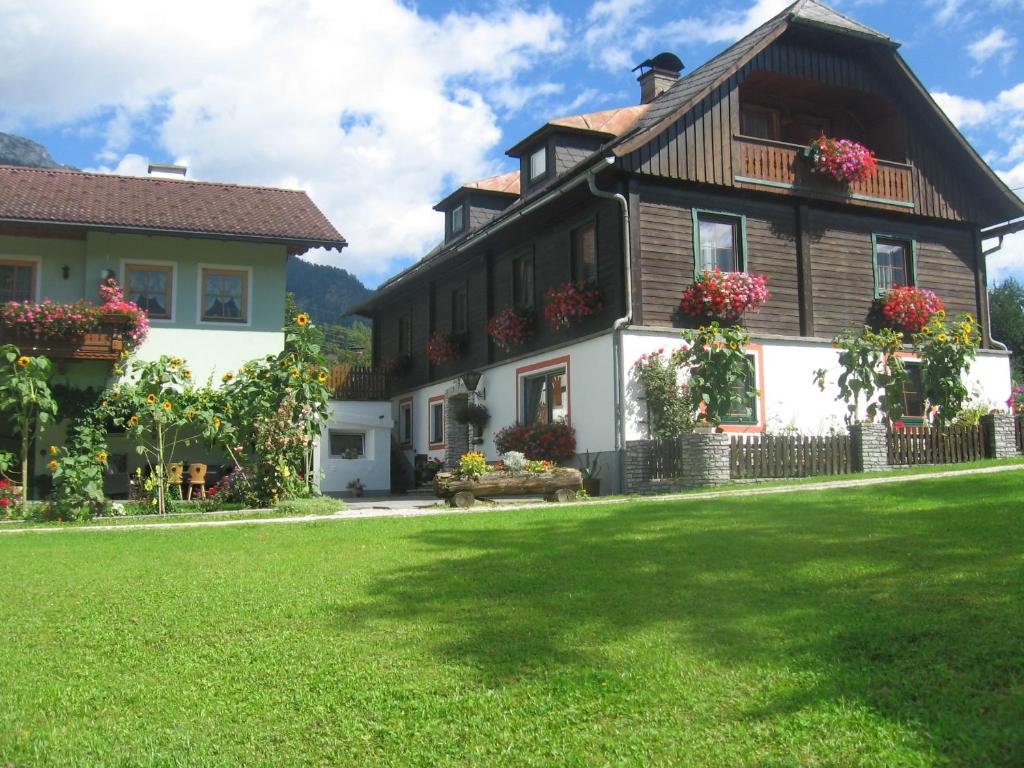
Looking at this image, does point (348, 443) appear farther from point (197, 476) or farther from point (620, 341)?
point (620, 341)

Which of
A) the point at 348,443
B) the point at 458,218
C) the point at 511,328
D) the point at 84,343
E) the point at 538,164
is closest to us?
the point at 84,343

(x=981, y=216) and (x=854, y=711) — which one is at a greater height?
(x=981, y=216)

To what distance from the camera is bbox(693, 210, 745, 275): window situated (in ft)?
63.4

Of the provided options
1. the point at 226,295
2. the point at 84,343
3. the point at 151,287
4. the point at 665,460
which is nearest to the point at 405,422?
the point at 226,295

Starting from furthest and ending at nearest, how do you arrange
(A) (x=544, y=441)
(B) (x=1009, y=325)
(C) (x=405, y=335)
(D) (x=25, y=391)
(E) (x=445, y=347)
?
(B) (x=1009, y=325) < (C) (x=405, y=335) < (E) (x=445, y=347) < (A) (x=544, y=441) < (D) (x=25, y=391)

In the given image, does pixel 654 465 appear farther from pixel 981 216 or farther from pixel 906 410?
pixel 981 216

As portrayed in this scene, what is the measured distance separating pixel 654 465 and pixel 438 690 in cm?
1304

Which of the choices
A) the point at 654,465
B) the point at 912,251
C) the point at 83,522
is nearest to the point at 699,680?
the point at 83,522

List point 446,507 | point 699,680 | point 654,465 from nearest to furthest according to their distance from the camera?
point 699,680 → point 446,507 → point 654,465

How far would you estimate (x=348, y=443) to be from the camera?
2662 cm

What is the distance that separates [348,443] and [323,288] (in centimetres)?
12684

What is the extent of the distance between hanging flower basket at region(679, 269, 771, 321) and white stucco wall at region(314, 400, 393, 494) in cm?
1078

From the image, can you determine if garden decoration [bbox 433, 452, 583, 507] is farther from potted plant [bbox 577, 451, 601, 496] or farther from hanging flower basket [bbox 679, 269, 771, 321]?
hanging flower basket [bbox 679, 269, 771, 321]

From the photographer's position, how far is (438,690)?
453cm
